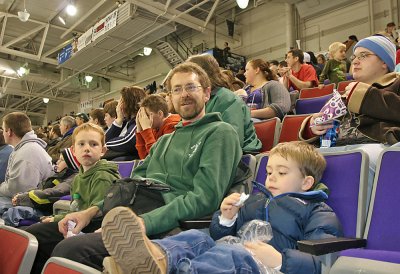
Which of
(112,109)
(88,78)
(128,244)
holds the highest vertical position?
(88,78)

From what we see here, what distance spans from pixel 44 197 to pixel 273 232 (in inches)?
79.1

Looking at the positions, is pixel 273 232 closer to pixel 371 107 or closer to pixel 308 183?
pixel 308 183

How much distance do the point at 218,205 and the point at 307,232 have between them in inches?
16.0

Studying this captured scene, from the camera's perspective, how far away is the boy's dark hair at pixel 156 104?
3023 mm

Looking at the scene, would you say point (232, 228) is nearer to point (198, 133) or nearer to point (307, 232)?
point (307, 232)

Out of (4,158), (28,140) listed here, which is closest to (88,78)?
(4,158)

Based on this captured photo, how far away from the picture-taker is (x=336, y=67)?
5.57 metres

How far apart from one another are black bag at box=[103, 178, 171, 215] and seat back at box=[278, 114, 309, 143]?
1.18 metres

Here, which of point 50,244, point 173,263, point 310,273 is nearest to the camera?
point 173,263

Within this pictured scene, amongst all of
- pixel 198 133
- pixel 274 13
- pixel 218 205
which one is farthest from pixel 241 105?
pixel 274 13

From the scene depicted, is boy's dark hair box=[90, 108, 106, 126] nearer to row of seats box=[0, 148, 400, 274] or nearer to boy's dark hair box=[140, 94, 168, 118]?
boy's dark hair box=[140, 94, 168, 118]

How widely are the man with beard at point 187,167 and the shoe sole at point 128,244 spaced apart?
1.69 feet

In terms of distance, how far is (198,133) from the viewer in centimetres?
189

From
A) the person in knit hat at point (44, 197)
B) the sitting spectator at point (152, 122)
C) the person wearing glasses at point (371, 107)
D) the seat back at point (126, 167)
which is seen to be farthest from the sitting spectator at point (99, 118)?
the person wearing glasses at point (371, 107)
